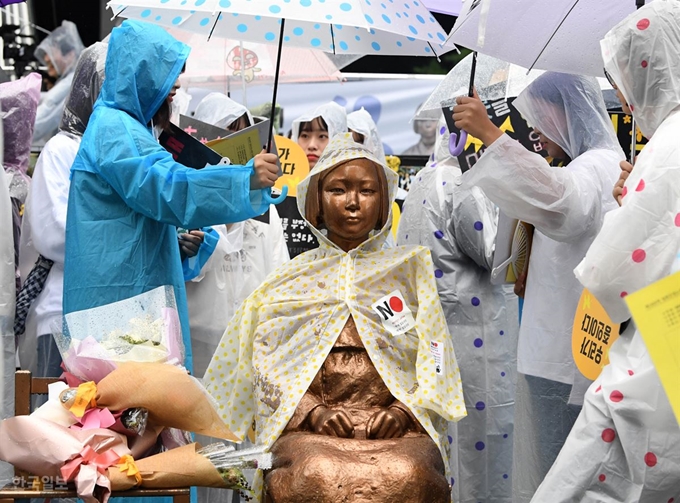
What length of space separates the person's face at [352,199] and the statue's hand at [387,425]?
78 cm

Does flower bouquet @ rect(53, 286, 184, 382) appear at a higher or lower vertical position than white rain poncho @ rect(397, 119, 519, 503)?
higher

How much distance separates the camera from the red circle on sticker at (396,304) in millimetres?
4328

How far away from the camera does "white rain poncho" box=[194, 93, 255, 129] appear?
6246 mm

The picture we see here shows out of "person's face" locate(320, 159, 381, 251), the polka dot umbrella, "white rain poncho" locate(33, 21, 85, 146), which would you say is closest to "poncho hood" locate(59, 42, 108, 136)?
the polka dot umbrella

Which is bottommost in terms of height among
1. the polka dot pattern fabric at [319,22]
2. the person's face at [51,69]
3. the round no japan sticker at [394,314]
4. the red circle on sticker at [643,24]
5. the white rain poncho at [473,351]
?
the white rain poncho at [473,351]

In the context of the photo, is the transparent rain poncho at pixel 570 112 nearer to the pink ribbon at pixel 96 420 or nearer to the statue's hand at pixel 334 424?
the statue's hand at pixel 334 424

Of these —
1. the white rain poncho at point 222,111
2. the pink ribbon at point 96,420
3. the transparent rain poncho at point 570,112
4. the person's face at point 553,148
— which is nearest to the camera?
the pink ribbon at point 96,420

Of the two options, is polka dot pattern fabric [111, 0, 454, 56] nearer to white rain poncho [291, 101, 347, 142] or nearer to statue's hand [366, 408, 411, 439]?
statue's hand [366, 408, 411, 439]

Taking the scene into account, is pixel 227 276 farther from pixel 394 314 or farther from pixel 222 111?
pixel 394 314

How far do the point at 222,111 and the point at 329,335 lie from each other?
237 cm

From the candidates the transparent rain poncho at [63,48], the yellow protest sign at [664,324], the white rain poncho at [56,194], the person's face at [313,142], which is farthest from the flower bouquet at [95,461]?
the transparent rain poncho at [63,48]

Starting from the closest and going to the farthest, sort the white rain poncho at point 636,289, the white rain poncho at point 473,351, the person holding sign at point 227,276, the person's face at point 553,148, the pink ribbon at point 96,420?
the white rain poncho at point 636,289, the pink ribbon at point 96,420, the person's face at point 553,148, the person holding sign at point 227,276, the white rain poncho at point 473,351

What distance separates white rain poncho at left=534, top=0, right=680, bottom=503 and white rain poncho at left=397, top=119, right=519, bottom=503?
2.39m

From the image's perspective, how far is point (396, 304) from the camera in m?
4.34
